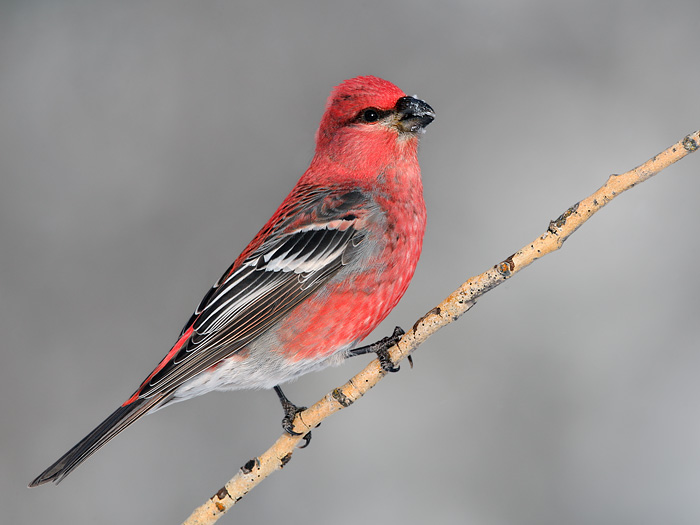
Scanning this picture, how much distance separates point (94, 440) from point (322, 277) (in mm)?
615

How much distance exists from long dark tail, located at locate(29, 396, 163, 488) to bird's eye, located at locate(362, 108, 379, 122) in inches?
32.8

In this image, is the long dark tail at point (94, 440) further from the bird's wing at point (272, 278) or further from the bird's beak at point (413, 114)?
the bird's beak at point (413, 114)

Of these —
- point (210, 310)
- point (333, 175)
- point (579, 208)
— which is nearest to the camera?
point (579, 208)

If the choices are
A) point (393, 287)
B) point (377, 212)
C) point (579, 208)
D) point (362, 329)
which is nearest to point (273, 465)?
point (362, 329)

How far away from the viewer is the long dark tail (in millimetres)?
1282

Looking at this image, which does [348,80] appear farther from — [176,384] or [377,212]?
[176,384]

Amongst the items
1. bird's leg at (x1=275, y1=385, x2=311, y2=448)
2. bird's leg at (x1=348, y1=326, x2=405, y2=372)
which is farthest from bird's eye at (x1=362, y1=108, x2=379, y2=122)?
bird's leg at (x1=275, y1=385, x2=311, y2=448)

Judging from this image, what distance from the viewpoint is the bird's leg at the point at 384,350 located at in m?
1.22

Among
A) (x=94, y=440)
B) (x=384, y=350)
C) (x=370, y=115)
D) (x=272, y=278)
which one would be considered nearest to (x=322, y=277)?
(x=272, y=278)

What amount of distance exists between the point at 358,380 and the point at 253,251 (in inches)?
20.3

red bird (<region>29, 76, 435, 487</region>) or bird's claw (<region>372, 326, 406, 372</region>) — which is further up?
red bird (<region>29, 76, 435, 487</region>)

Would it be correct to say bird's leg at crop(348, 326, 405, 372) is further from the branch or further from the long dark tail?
the long dark tail

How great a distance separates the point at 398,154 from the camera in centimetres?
160

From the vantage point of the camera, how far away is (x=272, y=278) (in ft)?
5.04
